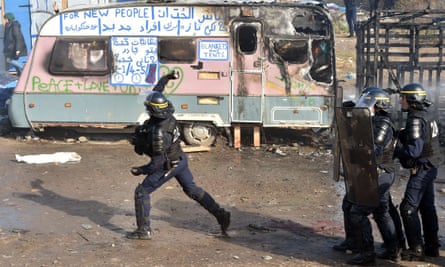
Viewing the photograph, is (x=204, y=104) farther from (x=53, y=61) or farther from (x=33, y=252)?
(x=33, y=252)

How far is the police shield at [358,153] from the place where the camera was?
6.11 m

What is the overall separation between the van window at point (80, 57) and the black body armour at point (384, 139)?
24.9 feet

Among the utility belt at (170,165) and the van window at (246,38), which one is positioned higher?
the van window at (246,38)

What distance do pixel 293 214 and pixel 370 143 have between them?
8.76ft

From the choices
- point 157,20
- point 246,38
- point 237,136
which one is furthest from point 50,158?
point 246,38

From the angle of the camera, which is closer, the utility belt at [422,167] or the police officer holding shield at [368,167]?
the police officer holding shield at [368,167]

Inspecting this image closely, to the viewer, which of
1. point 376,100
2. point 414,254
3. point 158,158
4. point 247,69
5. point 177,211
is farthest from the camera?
point 247,69

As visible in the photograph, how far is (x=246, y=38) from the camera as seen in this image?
12750 mm

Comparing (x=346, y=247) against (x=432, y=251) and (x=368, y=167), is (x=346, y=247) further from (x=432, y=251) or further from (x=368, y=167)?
(x=368, y=167)

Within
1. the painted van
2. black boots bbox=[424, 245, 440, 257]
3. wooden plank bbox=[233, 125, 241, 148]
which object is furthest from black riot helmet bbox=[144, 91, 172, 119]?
wooden plank bbox=[233, 125, 241, 148]

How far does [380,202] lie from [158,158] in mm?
2305

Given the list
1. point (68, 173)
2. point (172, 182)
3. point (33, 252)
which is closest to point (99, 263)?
point (33, 252)

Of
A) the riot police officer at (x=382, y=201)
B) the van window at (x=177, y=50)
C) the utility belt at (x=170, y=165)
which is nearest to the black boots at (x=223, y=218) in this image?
the utility belt at (x=170, y=165)

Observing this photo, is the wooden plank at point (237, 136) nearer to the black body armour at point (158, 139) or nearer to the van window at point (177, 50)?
the van window at point (177, 50)
